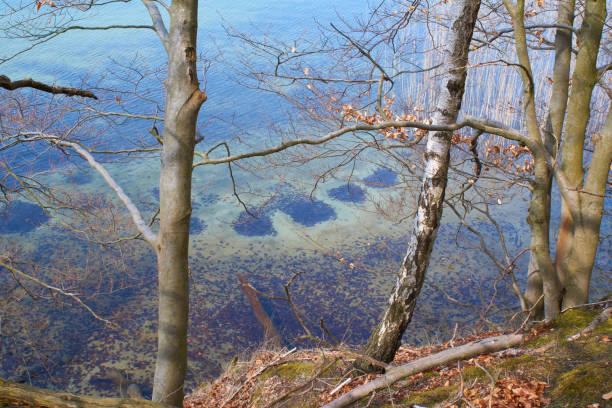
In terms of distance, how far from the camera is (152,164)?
15.0 metres

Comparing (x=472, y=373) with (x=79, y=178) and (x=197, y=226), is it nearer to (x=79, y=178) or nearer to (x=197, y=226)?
(x=197, y=226)

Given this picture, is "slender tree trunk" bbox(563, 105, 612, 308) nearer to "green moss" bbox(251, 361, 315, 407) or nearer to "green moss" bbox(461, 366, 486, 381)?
"green moss" bbox(461, 366, 486, 381)

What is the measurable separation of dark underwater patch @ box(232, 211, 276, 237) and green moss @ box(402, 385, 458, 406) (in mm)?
8668

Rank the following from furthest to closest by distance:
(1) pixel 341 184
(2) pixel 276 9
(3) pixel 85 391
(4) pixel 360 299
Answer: (2) pixel 276 9 → (1) pixel 341 184 → (4) pixel 360 299 → (3) pixel 85 391

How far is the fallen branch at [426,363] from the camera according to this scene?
3471 mm

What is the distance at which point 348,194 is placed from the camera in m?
13.4

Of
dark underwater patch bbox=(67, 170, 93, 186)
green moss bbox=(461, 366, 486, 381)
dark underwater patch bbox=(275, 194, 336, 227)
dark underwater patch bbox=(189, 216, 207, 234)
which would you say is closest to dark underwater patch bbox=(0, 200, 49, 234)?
dark underwater patch bbox=(67, 170, 93, 186)

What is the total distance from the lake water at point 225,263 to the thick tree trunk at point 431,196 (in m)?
2.26

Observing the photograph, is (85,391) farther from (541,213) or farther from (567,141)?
(567,141)

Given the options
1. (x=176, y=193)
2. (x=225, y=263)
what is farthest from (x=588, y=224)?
(x=225, y=263)

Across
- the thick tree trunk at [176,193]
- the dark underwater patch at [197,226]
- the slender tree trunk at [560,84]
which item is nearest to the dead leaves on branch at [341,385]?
the thick tree trunk at [176,193]

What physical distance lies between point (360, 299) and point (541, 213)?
5845 millimetres

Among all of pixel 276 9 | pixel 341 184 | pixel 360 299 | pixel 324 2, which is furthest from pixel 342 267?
pixel 324 2

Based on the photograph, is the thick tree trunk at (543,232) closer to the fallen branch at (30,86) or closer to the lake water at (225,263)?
the lake water at (225,263)
